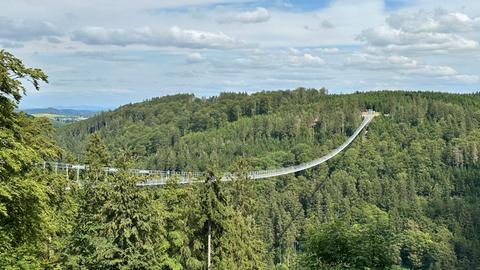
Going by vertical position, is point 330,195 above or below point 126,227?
below

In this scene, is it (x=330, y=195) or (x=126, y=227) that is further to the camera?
(x=330, y=195)

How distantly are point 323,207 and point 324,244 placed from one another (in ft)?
435

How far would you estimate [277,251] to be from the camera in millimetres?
113812

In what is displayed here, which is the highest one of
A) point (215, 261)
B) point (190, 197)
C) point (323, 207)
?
point (190, 197)

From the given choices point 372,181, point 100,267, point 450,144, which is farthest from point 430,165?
point 100,267

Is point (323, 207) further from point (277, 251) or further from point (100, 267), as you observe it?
point (100, 267)

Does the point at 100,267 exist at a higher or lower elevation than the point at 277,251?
higher


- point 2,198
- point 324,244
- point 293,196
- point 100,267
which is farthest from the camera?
point 293,196

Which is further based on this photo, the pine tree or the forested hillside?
the forested hillside

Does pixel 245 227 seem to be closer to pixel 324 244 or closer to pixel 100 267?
pixel 100 267

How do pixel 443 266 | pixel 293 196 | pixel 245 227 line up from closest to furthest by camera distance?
pixel 245 227 < pixel 443 266 < pixel 293 196

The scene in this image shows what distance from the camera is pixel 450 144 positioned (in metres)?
189

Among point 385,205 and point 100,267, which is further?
point 385,205

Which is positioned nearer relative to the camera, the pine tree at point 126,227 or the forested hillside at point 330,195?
the pine tree at point 126,227
